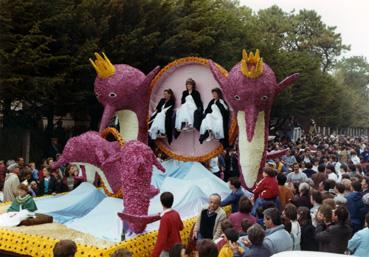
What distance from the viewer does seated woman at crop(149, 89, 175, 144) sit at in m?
12.4

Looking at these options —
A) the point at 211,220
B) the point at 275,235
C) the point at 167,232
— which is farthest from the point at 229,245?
the point at 211,220

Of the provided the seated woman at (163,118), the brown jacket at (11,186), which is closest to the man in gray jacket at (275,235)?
the brown jacket at (11,186)

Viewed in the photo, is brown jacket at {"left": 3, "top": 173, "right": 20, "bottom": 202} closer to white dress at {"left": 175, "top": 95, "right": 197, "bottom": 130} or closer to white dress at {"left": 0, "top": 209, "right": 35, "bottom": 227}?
white dress at {"left": 0, "top": 209, "right": 35, "bottom": 227}

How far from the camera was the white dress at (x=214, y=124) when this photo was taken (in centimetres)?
1178

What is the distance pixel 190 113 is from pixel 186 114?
100mm

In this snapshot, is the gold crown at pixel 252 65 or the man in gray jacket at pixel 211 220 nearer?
the man in gray jacket at pixel 211 220

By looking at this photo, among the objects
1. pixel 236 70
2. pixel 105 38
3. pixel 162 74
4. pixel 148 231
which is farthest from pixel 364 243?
pixel 105 38

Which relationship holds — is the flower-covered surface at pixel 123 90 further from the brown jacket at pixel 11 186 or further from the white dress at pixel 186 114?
the brown jacket at pixel 11 186

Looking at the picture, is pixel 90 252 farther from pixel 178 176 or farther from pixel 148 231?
pixel 178 176

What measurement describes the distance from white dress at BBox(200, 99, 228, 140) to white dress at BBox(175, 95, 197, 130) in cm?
37

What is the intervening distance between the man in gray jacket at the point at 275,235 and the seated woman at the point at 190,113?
635 cm

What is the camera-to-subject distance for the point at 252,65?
36.9 ft

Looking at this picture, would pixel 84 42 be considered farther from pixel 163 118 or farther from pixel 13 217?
pixel 13 217

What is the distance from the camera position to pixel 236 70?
11.5 metres
